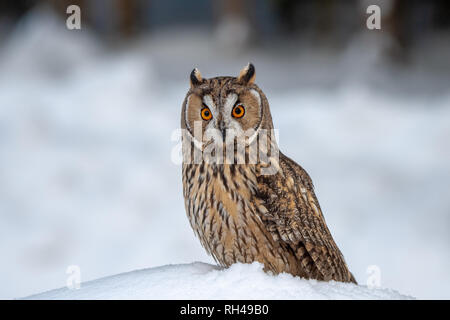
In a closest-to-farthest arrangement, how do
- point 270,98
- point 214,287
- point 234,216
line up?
point 214,287
point 234,216
point 270,98

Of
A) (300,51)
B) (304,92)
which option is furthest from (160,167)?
(300,51)

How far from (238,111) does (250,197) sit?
0.70 ft

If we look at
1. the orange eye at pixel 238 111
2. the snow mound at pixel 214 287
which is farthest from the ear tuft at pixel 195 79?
the snow mound at pixel 214 287

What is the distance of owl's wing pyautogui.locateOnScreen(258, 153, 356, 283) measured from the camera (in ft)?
4.86

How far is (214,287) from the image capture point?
4.43ft

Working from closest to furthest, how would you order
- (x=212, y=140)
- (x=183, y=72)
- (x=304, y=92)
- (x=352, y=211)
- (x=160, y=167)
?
1. (x=212, y=140)
2. (x=352, y=211)
3. (x=160, y=167)
4. (x=304, y=92)
5. (x=183, y=72)

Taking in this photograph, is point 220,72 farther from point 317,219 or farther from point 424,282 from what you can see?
point 317,219

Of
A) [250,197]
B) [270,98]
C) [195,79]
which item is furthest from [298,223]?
[270,98]

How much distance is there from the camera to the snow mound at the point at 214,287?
52.0 inches

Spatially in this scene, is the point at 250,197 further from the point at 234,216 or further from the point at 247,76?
the point at 247,76

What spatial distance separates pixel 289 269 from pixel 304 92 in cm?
365

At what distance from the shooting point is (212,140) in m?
1.46

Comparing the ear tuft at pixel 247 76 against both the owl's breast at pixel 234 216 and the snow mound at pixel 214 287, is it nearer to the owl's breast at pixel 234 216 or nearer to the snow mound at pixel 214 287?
the owl's breast at pixel 234 216

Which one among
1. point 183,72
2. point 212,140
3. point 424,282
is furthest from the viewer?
point 183,72
